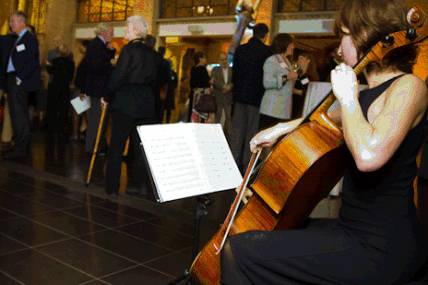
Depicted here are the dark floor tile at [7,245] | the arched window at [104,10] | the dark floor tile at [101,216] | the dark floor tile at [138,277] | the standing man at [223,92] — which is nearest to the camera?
the dark floor tile at [138,277]

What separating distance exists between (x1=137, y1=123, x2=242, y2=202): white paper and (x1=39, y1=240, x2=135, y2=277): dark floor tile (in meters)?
1.11

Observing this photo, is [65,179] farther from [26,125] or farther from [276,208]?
[276,208]

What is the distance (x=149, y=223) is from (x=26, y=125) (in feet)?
10.2

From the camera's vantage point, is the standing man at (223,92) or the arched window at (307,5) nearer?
the standing man at (223,92)

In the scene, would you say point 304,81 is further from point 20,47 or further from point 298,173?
point 298,173

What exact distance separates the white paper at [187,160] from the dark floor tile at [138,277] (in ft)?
3.05

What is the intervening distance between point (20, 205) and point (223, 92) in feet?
11.5

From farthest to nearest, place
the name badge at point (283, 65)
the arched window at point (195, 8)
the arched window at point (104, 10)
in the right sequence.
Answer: the arched window at point (104, 10) < the arched window at point (195, 8) < the name badge at point (283, 65)

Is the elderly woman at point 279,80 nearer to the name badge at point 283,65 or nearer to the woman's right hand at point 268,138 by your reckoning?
the name badge at point 283,65

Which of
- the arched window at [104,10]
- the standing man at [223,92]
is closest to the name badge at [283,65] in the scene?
the standing man at [223,92]

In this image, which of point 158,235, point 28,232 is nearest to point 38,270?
point 28,232

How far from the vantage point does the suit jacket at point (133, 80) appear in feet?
14.7

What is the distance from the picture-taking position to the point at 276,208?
1526mm

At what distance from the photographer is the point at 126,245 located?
340 centimetres
